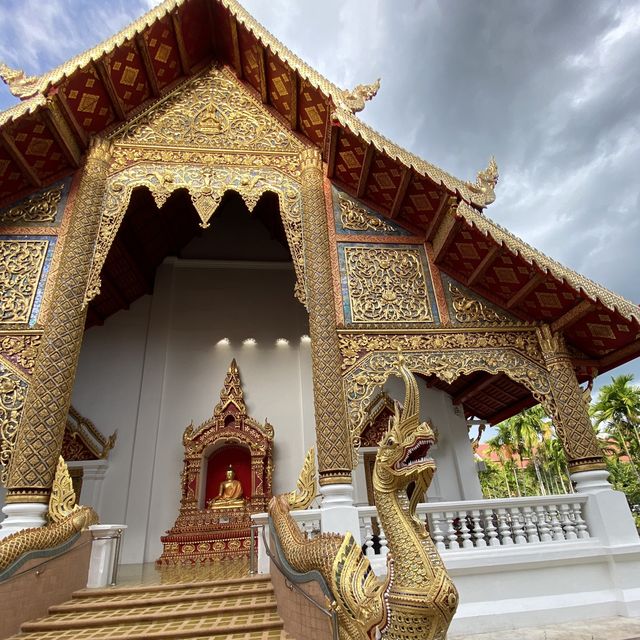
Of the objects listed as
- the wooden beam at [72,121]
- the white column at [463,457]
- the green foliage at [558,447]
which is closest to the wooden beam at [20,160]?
the wooden beam at [72,121]

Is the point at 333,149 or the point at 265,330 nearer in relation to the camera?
the point at 333,149

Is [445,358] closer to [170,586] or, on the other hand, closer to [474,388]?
[474,388]

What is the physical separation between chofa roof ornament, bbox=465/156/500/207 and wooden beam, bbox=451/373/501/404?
2.84 m

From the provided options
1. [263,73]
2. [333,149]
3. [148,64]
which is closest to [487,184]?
[333,149]

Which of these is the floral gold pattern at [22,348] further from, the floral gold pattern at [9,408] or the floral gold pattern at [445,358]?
the floral gold pattern at [445,358]

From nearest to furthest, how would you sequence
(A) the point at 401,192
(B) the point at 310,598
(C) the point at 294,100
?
1. (B) the point at 310,598
2. (A) the point at 401,192
3. (C) the point at 294,100

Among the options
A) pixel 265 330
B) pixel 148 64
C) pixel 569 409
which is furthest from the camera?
pixel 265 330

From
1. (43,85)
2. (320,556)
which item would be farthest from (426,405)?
(43,85)

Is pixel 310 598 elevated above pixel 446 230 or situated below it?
below

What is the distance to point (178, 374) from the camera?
7.00 metres

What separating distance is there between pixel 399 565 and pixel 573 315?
3358 millimetres

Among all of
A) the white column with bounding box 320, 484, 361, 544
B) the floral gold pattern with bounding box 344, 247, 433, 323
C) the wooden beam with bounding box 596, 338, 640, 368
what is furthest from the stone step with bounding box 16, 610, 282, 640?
the wooden beam with bounding box 596, 338, 640, 368

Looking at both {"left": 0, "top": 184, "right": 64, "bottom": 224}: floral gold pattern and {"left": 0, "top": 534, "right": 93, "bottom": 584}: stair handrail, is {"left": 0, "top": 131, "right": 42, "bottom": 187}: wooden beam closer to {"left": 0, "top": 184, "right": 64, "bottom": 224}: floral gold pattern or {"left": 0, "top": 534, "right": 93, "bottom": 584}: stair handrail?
{"left": 0, "top": 184, "right": 64, "bottom": 224}: floral gold pattern

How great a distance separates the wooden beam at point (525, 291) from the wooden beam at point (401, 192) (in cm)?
158
